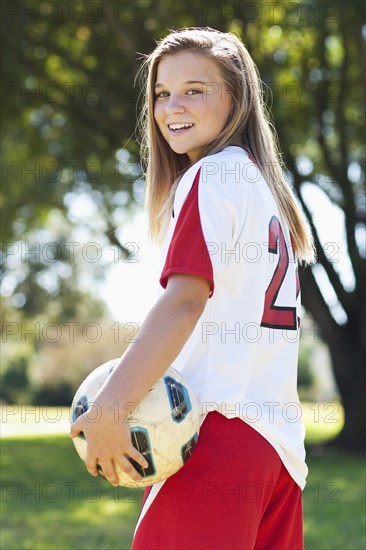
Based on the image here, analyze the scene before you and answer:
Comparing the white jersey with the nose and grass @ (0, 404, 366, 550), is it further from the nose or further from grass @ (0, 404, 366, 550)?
grass @ (0, 404, 366, 550)

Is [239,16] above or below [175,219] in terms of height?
above

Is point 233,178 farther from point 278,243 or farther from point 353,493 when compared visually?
point 353,493

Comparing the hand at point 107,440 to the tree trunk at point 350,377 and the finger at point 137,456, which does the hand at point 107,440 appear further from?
the tree trunk at point 350,377

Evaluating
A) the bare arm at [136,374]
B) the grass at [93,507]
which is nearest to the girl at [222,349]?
the bare arm at [136,374]

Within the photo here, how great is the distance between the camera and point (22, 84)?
12453mm

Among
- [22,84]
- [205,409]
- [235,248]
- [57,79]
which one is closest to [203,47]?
[235,248]

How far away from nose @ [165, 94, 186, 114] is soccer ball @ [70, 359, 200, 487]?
31.2 inches

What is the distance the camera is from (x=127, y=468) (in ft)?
6.56

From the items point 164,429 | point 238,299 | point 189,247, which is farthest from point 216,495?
point 189,247

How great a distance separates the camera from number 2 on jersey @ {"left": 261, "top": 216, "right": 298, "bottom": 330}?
2205 millimetres

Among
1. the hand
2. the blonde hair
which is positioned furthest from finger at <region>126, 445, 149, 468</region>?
the blonde hair

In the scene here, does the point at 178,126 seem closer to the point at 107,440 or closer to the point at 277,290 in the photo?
the point at 277,290

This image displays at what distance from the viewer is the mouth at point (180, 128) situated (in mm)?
2430

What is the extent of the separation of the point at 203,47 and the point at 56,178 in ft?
40.1
